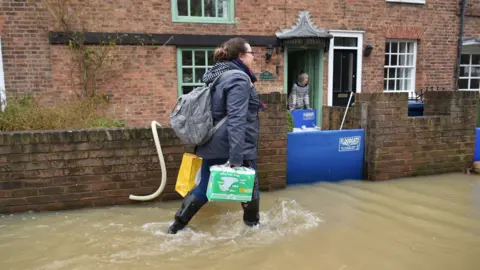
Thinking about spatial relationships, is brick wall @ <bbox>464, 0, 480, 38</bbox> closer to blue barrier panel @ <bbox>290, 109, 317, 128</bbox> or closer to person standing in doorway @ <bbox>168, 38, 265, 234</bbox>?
blue barrier panel @ <bbox>290, 109, 317, 128</bbox>

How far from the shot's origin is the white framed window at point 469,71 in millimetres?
12883

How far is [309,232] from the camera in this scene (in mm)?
3662

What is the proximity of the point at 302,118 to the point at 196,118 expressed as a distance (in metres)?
6.39

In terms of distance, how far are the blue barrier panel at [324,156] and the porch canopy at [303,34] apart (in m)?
5.29

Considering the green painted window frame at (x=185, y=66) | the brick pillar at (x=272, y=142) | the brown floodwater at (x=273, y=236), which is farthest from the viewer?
the green painted window frame at (x=185, y=66)

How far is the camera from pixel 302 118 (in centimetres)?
936

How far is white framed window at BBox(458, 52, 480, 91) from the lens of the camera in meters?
12.9

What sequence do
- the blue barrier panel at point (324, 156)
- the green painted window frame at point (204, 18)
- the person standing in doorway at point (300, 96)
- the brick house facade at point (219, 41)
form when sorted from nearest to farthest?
the blue barrier panel at point (324, 156)
the brick house facade at point (219, 41)
the green painted window frame at point (204, 18)
the person standing in doorway at point (300, 96)

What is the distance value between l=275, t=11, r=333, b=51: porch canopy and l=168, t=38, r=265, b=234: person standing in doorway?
712 centimetres

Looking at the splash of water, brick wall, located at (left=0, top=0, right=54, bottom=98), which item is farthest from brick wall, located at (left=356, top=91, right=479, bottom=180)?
brick wall, located at (left=0, top=0, right=54, bottom=98)

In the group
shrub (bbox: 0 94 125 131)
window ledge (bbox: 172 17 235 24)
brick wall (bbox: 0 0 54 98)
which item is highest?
window ledge (bbox: 172 17 235 24)

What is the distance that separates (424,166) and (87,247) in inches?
184

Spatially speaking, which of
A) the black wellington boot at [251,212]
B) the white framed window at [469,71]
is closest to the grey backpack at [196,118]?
the black wellington boot at [251,212]

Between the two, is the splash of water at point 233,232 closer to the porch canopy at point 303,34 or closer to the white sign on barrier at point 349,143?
the white sign on barrier at point 349,143
